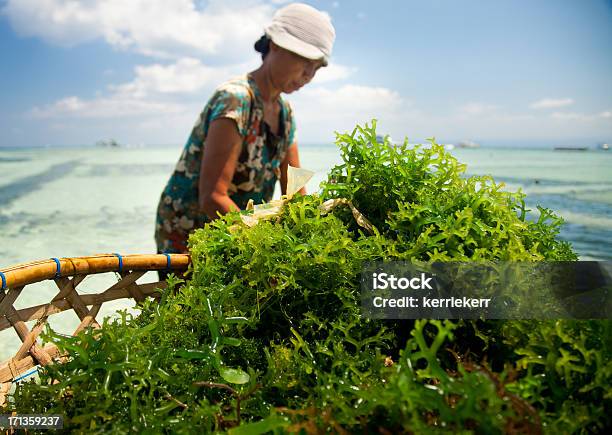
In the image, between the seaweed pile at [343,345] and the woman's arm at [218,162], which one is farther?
the woman's arm at [218,162]

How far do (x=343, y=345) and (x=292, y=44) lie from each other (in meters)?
1.88

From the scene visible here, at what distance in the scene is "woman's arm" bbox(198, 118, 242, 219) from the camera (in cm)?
227

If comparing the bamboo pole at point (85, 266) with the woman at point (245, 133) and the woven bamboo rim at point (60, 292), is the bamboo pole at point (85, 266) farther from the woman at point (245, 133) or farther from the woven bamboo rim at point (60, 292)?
the woman at point (245, 133)

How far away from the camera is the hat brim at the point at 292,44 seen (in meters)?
2.40


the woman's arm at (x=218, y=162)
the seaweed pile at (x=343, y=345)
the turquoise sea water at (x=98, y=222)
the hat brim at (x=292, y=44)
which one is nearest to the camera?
the seaweed pile at (x=343, y=345)

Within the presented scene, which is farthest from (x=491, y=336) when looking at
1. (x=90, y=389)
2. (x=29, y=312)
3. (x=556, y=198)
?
(x=556, y=198)

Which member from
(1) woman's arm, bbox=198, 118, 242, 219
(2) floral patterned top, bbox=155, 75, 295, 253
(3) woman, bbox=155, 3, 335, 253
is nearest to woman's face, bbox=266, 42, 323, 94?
(3) woman, bbox=155, 3, 335, 253

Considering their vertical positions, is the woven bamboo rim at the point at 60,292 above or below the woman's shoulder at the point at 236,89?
below

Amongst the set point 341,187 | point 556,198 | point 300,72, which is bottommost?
point 556,198

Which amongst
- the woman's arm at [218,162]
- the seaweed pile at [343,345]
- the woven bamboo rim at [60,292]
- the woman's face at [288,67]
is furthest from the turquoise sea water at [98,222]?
the woman's face at [288,67]

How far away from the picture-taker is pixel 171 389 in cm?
92

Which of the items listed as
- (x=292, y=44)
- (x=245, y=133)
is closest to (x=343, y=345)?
(x=245, y=133)

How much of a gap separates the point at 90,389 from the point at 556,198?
8.71m

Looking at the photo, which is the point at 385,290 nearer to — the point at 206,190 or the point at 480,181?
the point at 480,181
